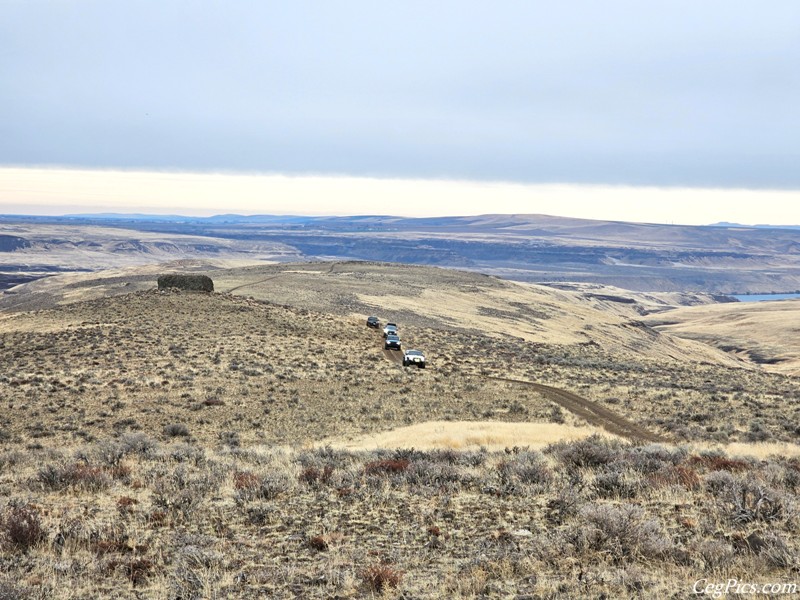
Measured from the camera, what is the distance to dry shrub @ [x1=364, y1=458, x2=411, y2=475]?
14656 millimetres

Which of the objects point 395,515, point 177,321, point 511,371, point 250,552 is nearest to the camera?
point 250,552

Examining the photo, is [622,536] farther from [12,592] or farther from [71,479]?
[71,479]

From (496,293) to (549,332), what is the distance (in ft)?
108

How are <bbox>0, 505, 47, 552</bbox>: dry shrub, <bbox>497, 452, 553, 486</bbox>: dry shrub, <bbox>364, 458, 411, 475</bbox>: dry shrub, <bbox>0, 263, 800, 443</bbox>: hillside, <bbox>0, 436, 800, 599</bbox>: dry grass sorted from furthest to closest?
<bbox>0, 263, 800, 443</bbox>: hillside
<bbox>364, 458, 411, 475</bbox>: dry shrub
<bbox>497, 452, 553, 486</bbox>: dry shrub
<bbox>0, 505, 47, 552</bbox>: dry shrub
<bbox>0, 436, 800, 599</bbox>: dry grass

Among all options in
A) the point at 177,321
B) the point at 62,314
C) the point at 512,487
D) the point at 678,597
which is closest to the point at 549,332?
the point at 177,321

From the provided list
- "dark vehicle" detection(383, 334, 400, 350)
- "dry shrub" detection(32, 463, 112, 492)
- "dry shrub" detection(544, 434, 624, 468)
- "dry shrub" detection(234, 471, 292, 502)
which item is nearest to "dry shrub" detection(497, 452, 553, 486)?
"dry shrub" detection(544, 434, 624, 468)

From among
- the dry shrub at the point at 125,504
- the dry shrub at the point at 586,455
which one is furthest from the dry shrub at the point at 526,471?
the dry shrub at the point at 125,504

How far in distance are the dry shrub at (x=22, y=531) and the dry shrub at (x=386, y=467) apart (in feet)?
20.5

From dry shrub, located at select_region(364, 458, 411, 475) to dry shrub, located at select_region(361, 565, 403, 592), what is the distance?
5.22 m

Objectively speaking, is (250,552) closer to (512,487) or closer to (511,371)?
(512,487)

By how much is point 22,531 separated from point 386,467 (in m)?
6.95

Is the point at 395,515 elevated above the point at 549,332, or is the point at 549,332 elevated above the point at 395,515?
the point at 395,515

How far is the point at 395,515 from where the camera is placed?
470 inches

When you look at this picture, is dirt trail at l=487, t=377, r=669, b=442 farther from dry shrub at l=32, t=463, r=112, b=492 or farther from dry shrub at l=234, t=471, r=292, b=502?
dry shrub at l=32, t=463, r=112, b=492
